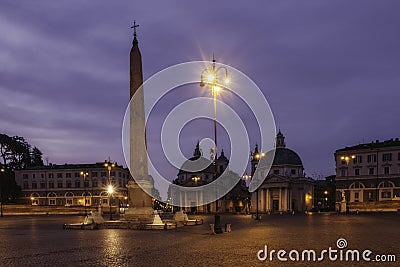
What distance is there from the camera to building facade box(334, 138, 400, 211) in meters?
77.8

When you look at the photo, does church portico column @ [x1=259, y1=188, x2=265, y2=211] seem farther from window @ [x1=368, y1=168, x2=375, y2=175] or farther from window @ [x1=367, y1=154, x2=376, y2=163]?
window @ [x1=367, y1=154, x2=376, y2=163]

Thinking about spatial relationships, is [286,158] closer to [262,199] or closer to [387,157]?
[262,199]

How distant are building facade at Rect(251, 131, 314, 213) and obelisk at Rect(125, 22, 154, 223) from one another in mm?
66620

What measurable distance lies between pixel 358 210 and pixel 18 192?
265 ft

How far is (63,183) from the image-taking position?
106m

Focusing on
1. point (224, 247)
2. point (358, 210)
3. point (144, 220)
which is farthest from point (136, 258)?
point (358, 210)

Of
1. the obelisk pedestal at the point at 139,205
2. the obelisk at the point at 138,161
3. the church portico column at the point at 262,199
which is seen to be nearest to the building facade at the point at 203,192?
the church portico column at the point at 262,199

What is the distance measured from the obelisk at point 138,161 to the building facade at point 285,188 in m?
66.6

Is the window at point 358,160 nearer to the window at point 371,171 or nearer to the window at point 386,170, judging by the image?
the window at point 371,171

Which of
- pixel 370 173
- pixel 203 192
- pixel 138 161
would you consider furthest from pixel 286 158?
pixel 138 161

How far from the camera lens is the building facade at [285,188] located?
94.1m

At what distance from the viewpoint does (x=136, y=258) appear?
13305mm

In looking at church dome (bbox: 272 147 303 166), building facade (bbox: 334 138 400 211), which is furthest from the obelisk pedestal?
church dome (bbox: 272 147 303 166)

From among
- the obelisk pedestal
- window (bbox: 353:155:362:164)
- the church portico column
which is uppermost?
window (bbox: 353:155:362:164)
